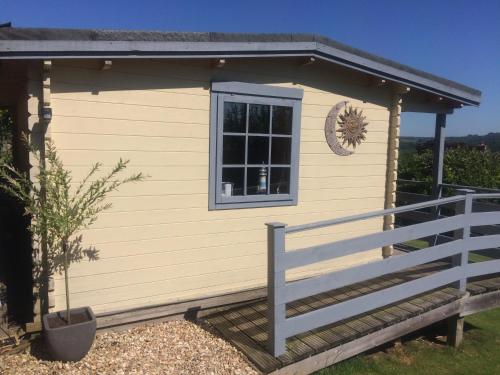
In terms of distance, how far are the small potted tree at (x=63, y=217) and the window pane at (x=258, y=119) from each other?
4.60 ft

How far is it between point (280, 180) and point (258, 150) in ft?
1.55

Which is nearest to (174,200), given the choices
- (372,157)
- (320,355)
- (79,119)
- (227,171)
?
(227,171)

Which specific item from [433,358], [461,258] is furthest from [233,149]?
[433,358]

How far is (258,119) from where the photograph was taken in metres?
4.98

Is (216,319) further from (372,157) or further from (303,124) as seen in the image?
(372,157)

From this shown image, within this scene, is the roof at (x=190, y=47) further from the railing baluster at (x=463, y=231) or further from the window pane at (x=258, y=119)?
the railing baluster at (x=463, y=231)

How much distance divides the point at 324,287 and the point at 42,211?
248cm

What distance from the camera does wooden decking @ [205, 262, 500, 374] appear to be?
12.6 ft

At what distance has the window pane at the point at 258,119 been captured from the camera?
492 centimetres

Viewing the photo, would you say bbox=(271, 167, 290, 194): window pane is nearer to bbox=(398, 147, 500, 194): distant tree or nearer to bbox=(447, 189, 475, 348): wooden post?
bbox=(447, 189, 475, 348): wooden post

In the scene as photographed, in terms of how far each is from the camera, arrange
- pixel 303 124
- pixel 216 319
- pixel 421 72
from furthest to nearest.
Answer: pixel 421 72, pixel 303 124, pixel 216 319

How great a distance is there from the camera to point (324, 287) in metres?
3.99

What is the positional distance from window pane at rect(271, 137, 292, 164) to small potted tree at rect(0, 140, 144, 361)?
1622mm

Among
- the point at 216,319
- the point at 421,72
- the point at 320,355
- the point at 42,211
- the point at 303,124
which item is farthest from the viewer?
the point at 421,72
